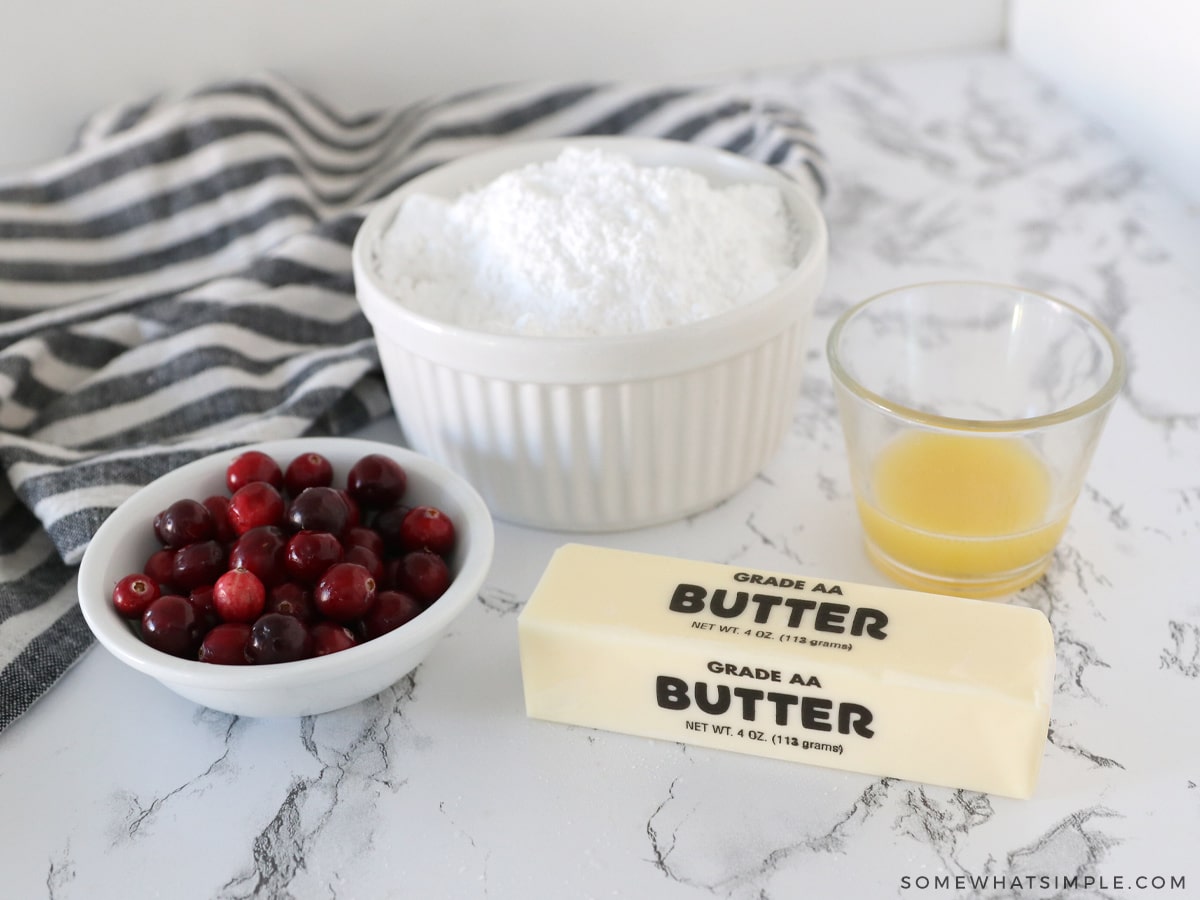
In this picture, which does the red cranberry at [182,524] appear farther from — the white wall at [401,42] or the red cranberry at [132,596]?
→ the white wall at [401,42]

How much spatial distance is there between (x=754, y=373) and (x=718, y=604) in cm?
16

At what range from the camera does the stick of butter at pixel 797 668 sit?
515 millimetres

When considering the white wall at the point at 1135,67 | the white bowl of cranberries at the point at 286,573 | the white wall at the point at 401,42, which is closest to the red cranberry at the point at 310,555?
the white bowl of cranberries at the point at 286,573

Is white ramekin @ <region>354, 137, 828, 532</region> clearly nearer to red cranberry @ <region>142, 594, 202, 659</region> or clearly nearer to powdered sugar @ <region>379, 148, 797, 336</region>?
powdered sugar @ <region>379, 148, 797, 336</region>

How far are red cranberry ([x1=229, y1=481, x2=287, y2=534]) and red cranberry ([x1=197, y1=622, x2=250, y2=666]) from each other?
0.07 metres

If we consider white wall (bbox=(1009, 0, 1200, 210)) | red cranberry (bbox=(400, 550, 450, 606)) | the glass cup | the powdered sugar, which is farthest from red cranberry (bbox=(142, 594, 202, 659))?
white wall (bbox=(1009, 0, 1200, 210))

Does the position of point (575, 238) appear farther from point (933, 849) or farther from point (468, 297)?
point (933, 849)

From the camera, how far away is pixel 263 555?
0.58 metres

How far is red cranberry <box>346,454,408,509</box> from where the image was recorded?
64 centimetres

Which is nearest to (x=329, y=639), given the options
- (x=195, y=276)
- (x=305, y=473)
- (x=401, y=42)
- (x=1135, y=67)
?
(x=305, y=473)

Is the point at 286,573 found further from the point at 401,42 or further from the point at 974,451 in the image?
the point at 401,42

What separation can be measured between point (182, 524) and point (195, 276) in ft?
1.20

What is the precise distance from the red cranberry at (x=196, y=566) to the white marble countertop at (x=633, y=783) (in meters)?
0.07

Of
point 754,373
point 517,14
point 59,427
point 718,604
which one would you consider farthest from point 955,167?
point 59,427
